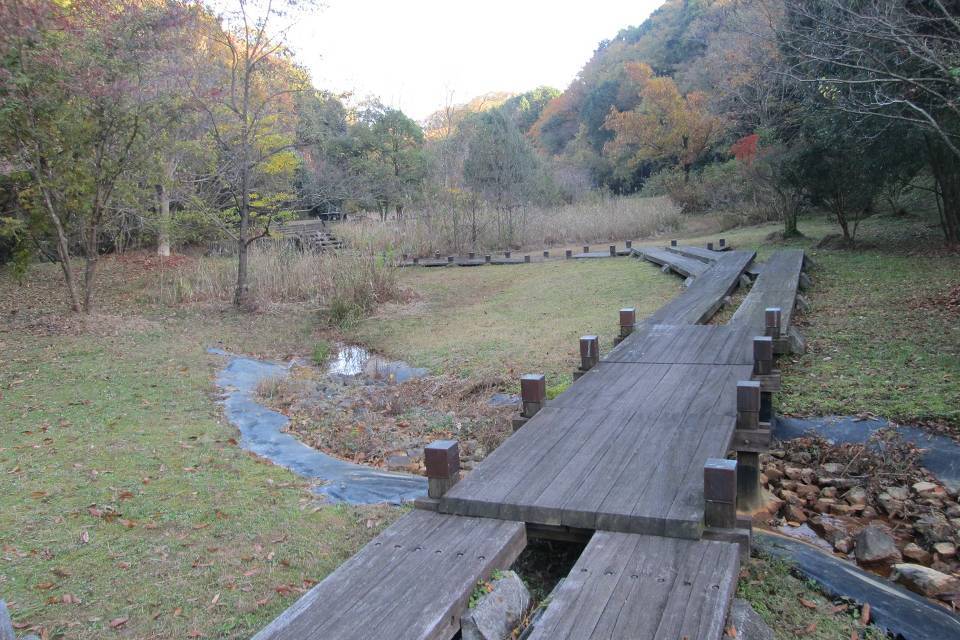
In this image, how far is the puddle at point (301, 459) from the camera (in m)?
4.29

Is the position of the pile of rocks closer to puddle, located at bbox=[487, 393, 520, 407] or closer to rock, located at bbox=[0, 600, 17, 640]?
puddle, located at bbox=[487, 393, 520, 407]

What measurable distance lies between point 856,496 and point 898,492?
0.73 ft

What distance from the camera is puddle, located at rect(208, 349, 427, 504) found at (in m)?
4.29

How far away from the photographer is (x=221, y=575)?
3.24m

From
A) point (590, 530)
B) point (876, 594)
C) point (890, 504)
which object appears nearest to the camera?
point (876, 594)

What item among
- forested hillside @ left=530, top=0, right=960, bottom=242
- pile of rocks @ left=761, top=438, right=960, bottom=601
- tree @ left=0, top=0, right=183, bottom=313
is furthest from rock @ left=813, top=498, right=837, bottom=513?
tree @ left=0, top=0, right=183, bottom=313

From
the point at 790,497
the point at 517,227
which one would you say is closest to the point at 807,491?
the point at 790,497

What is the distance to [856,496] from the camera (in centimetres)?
397

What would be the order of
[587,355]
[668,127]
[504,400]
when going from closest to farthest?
[587,355]
[504,400]
[668,127]

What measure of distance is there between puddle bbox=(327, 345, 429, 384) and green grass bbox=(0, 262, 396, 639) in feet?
5.65

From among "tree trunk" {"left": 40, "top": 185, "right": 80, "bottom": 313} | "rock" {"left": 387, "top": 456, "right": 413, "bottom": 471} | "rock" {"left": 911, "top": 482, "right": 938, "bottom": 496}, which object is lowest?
"rock" {"left": 387, "top": 456, "right": 413, "bottom": 471}

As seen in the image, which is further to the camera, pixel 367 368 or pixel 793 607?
pixel 367 368

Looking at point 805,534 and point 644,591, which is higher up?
point 644,591

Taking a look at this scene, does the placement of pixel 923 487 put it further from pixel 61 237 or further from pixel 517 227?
pixel 517 227
